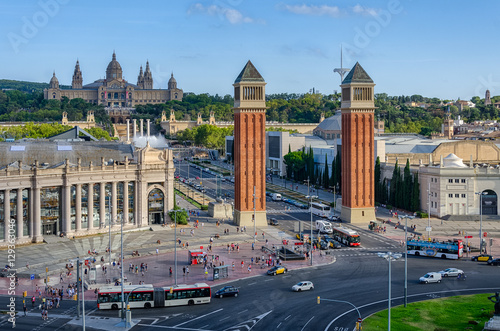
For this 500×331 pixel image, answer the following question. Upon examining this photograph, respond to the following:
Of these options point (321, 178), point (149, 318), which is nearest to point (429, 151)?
point (321, 178)

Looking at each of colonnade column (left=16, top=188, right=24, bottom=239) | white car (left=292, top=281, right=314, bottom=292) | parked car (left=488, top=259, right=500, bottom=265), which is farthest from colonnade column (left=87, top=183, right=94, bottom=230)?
parked car (left=488, top=259, right=500, bottom=265)

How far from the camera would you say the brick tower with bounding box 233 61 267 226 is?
10981cm

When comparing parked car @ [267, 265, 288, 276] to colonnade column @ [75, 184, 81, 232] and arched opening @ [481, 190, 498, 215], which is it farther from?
arched opening @ [481, 190, 498, 215]

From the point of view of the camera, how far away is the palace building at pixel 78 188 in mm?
91875

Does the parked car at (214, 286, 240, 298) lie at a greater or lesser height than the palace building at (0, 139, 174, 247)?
lesser

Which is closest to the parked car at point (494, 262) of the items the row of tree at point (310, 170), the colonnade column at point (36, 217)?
the colonnade column at point (36, 217)

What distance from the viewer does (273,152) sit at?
634ft

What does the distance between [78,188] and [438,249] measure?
5053 cm

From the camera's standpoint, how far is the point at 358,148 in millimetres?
113938

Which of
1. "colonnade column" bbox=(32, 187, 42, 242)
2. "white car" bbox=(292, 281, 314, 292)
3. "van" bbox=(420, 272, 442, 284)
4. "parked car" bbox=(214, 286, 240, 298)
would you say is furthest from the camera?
"colonnade column" bbox=(32, 187, 42, 242)

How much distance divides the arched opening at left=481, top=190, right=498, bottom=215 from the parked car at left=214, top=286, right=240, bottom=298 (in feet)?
210

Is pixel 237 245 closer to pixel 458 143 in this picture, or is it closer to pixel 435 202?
pixel 435 202

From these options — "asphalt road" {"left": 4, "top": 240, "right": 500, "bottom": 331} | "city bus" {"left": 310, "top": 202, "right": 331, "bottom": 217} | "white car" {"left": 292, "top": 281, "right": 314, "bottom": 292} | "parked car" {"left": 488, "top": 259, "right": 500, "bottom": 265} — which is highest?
"city bus" {"left": 310, "top": 202, "right": 331, "bottom": 217}

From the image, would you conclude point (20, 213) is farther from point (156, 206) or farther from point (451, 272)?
point (451, 272)
